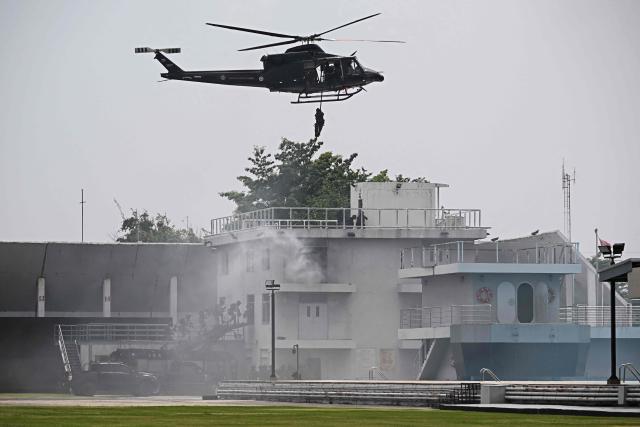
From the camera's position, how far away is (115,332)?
99375 mm

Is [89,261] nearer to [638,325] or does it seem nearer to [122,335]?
[122,335]

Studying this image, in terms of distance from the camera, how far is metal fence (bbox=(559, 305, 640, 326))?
90188 millimetres

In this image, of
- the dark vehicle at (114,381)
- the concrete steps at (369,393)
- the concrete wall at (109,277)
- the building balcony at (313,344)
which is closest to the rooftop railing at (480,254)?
the building balcony at (313,344)

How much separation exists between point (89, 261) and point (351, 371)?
2030 cm

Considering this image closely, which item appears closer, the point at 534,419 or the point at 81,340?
the point at 534,419

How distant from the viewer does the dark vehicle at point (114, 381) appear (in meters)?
85.2

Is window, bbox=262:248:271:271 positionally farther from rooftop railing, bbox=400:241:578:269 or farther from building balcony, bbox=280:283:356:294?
rooftop railing, bbox=400:241:578:269

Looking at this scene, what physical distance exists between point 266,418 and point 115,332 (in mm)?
56047

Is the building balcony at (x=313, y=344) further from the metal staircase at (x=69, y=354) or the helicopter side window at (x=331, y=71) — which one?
the helicopter side window at (x=331, y=71)

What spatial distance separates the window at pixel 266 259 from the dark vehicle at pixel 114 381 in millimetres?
11603

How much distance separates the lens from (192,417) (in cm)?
4484

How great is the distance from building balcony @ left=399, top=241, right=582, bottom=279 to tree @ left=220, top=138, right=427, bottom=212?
28636mm

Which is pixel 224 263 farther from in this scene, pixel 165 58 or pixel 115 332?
pixel 165 58

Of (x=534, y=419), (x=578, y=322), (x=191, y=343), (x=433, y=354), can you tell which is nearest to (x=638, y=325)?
(x=578, y=322)
